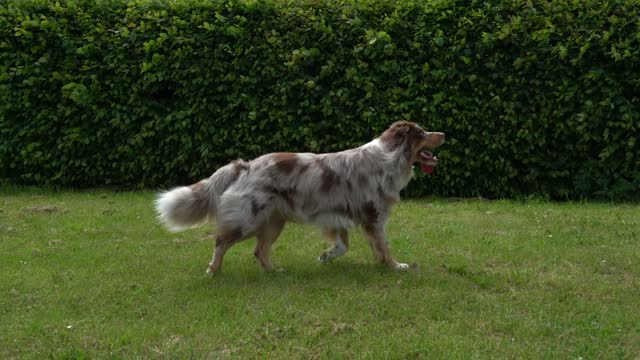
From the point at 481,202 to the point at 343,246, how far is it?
156 inches

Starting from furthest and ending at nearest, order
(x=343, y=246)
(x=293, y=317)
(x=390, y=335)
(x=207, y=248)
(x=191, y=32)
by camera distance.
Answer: (x=191, y=32)
(x=207, y=248)
(x=343, y=246)
(x=293, y=317)
(x=390, y=335)

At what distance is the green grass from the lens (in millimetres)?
5539

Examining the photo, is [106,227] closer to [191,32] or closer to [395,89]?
[191,32]

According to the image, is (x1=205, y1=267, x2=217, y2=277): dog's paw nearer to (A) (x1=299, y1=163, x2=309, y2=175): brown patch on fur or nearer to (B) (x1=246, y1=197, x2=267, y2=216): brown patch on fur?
(B) (x1=246, y1=197, x2=267, y2=216): brown patch on fur

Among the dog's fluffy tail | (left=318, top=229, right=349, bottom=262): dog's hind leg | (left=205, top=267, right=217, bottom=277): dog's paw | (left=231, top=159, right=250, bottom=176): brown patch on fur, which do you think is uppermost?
(left=231, top=159, right=250, bottom=176): brown patch on fur

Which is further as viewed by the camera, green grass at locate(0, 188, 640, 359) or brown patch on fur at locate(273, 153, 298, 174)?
brown patch on fur at locate(273, 153, 298, 174)

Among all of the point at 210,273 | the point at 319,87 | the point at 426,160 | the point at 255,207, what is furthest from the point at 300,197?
the point at 319,87

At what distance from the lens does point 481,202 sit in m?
11.1

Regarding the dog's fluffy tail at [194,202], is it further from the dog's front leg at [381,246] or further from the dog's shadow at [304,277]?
the dog's front leg at [381,246]

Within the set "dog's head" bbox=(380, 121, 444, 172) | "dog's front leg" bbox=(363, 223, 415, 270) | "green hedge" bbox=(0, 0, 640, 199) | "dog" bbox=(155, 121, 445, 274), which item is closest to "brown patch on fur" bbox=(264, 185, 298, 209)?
"dog" bbox=(155, 121, 445, 274)

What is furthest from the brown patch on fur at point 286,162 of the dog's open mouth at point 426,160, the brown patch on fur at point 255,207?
the dog's open mouth at point 426,160

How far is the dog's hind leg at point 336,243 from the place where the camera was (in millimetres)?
7678

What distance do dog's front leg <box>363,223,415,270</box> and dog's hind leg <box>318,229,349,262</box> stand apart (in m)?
0.26

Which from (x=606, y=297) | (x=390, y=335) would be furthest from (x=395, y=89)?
(x=390, y=335)
